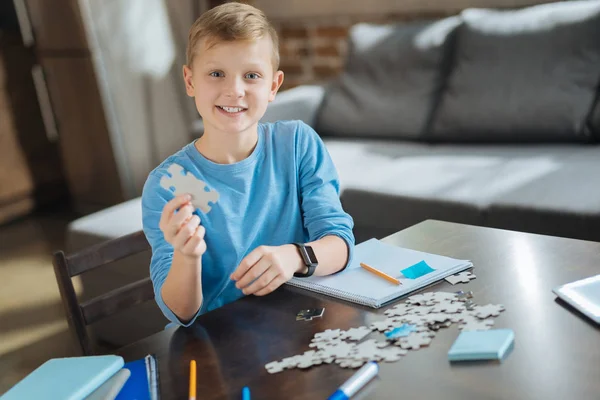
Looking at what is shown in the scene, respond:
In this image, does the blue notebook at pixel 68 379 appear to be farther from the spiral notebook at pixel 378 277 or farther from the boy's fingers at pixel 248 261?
the spiral notebook at pixel 378 277

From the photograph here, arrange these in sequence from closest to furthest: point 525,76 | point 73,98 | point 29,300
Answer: point 525,76, point 29,300, point 73,98

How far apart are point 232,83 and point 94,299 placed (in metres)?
0.57

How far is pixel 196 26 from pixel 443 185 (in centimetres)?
133

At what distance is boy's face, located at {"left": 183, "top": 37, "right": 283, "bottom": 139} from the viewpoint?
1.29 metres

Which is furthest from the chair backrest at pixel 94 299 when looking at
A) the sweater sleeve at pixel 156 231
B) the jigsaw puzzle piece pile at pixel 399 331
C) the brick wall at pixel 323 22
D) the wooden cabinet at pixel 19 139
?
the wooden cabinet at pixel 19 139

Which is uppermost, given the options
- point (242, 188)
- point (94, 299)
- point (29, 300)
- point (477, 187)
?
point (242, 188)

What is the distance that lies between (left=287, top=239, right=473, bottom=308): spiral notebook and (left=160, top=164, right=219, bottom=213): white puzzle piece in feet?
0.89

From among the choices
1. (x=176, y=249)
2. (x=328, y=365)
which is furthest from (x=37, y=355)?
Result: (x=328, y=365)

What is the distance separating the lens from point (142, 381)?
1.03 m

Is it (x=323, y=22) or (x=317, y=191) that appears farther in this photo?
(x=323, y=22)

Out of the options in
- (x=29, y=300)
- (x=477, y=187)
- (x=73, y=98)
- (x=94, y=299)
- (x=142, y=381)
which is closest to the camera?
(x=142, y=381)

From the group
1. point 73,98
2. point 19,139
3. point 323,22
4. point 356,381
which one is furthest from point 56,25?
point 356,381

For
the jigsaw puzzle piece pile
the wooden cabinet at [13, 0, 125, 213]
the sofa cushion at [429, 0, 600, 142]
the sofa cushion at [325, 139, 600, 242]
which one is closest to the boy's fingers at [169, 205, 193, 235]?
the jigsaw puzzle piece pile

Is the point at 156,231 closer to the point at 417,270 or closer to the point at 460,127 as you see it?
the point at 417,270
